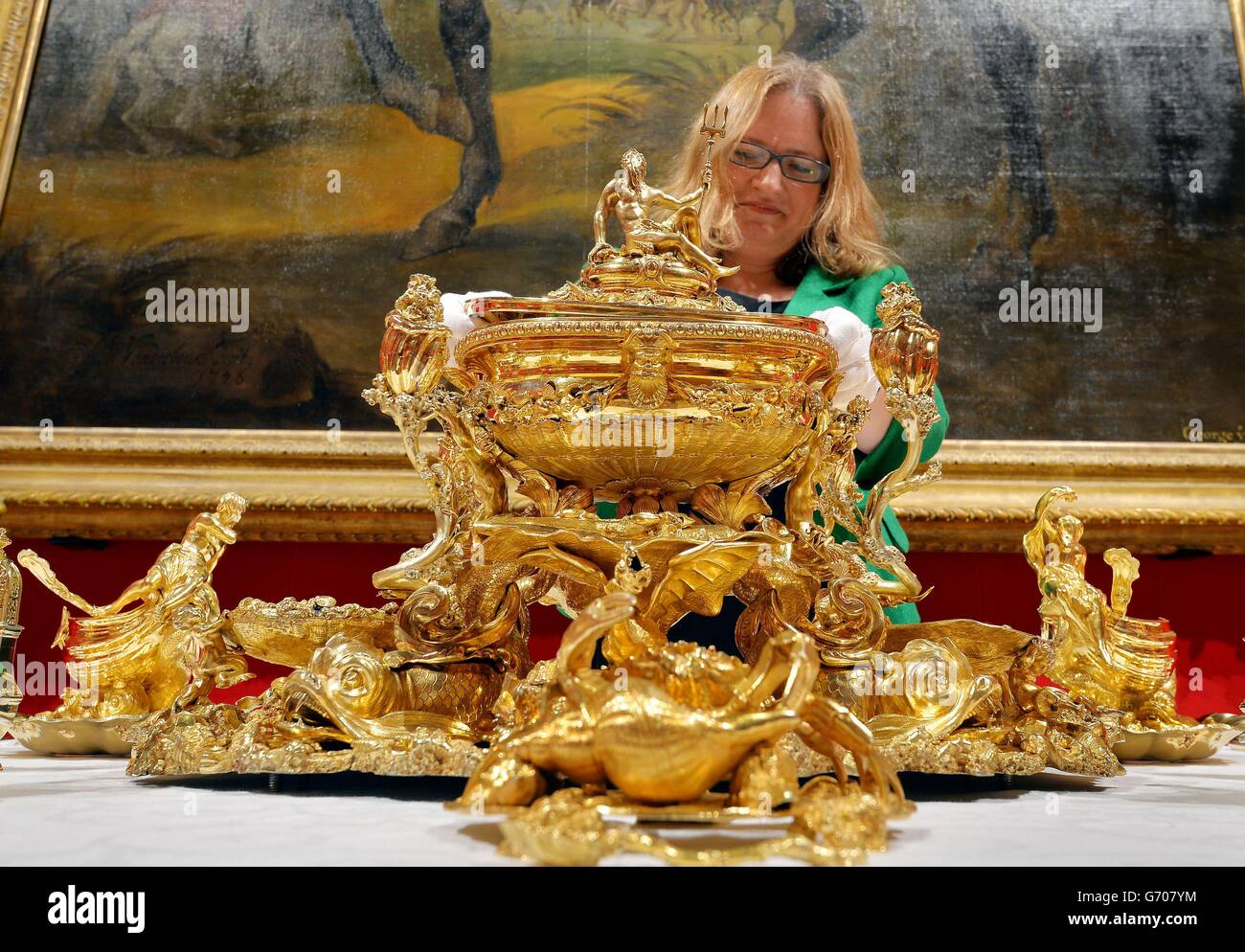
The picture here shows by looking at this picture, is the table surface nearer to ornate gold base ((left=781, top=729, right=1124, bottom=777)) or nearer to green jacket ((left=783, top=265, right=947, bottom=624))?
ornate gold base ((left=781, top=729, right=1124, bottom=777))


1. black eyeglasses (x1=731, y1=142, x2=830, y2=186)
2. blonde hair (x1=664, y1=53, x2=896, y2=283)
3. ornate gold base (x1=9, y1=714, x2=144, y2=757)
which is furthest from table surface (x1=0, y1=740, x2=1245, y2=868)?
black eyeglasses (x1=731, y1=142, x2=830, y2=186)

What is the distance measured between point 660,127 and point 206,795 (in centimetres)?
225

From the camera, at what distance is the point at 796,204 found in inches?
81.6

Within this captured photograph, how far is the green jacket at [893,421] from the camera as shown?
1.93 m

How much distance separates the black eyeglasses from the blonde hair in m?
0.02

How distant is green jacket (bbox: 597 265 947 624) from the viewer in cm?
193

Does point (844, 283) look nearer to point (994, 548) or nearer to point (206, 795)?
point (994, 548)

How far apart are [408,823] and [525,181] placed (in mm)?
2215
